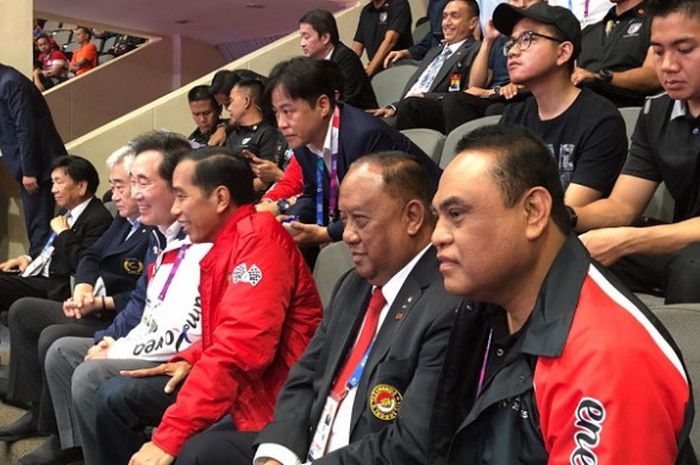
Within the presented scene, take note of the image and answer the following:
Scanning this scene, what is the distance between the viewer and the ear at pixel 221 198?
2670mm

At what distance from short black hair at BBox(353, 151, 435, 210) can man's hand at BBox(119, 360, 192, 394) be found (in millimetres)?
865

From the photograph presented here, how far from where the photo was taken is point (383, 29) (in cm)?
625

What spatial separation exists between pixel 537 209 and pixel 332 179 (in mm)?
1702

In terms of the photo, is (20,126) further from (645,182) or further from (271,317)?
(645,182)

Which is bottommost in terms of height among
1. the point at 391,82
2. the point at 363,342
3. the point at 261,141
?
the point at 261,141

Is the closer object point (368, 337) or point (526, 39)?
point (368, 337)

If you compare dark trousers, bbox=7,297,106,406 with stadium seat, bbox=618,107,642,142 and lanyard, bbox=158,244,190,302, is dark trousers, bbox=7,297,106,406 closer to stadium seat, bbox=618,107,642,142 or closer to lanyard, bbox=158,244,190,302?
lanyard, bbox=158,244,190,302

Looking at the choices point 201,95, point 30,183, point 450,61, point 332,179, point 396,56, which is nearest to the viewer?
point 332,179

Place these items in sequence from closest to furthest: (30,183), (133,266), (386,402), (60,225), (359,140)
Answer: (386,402), (359,140), (133,266), (60,225), (30,183)

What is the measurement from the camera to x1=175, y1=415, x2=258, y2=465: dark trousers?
84.3 inches

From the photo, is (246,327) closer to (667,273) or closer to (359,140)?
(359,140)

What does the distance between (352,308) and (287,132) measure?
1031 mm

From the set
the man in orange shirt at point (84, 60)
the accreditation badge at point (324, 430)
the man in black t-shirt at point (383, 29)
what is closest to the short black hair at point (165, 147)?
the accreditation badge at point (324, 430)

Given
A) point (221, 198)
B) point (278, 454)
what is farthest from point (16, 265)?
point (278, 454)
